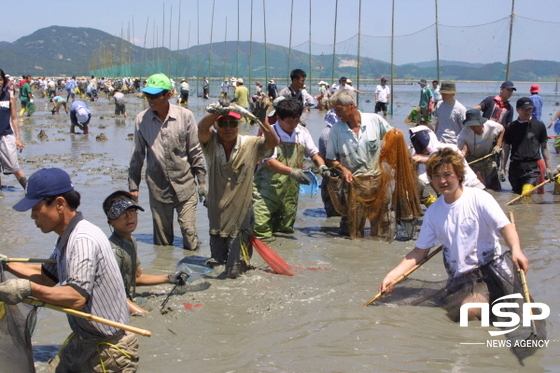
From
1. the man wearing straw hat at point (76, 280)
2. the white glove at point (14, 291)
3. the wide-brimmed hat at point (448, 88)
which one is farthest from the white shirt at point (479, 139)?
the white glove at point (14, 291)

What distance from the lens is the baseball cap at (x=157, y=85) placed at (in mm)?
6199

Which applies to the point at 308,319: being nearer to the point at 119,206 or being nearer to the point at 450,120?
the point at 119,206

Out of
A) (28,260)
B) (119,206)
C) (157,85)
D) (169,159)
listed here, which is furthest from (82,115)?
(28,260)

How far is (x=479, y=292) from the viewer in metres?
4.68

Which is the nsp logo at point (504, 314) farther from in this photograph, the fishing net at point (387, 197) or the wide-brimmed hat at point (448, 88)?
the wide-brimmed hat at point (448, 88)

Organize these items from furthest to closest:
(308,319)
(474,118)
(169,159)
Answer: (474,118) → (169,159) → (308,319)

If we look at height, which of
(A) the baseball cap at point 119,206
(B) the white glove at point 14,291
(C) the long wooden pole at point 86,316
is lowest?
(C) the long wooden pole at point 86,316

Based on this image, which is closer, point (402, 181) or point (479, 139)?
point (402, 181)

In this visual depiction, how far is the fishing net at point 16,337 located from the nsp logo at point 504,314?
2.91 meters

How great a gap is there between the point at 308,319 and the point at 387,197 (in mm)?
2967

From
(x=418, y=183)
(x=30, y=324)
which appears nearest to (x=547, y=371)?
(x=30, y=324)

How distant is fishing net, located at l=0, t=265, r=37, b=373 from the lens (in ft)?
10.7

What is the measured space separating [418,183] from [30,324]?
5188 millimetres

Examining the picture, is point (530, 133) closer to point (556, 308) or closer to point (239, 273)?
point (556, 308)
